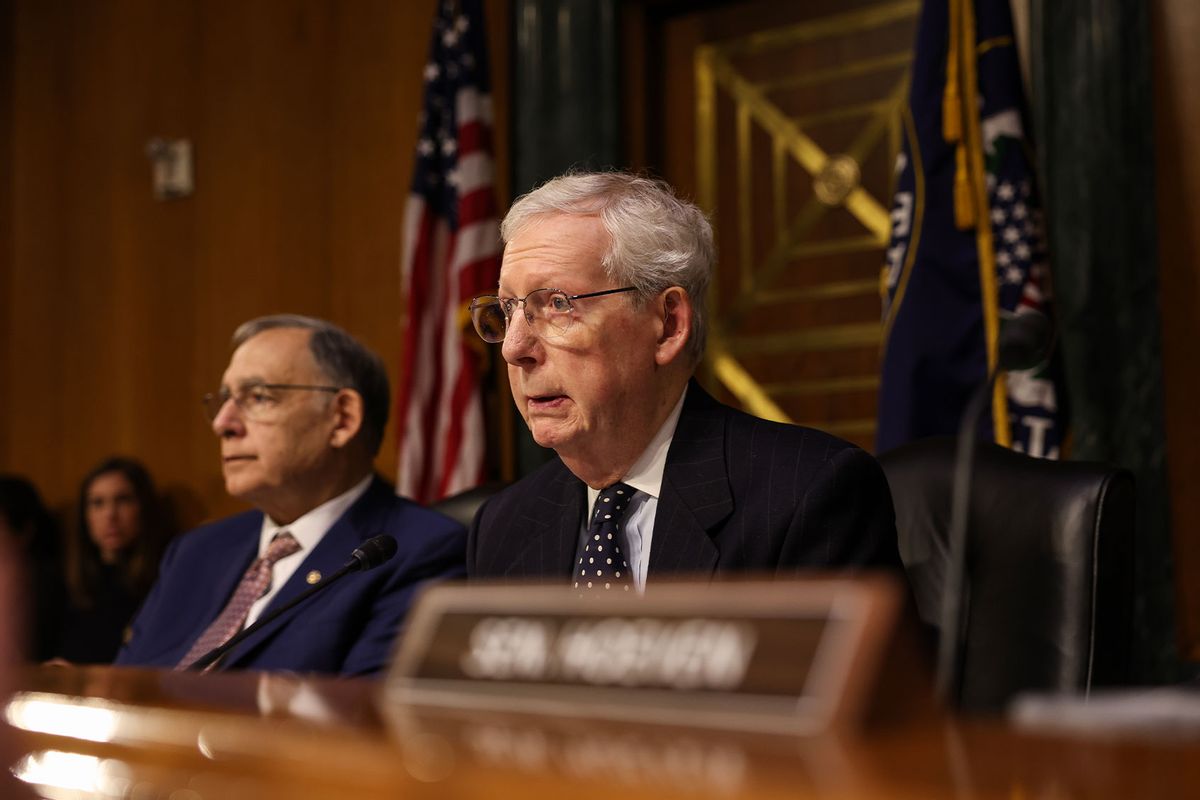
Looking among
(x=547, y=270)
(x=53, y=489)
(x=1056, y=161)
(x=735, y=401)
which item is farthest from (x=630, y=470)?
(x=53, y=489)

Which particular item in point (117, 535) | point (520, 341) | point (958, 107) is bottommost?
point (117, 535)

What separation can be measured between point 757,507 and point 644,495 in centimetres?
24

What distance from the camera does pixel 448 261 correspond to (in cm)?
457

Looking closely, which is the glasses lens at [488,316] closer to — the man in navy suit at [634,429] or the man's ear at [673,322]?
the man in navy suit at [634,429]

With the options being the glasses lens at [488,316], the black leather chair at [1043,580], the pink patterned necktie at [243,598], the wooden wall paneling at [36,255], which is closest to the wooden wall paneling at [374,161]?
the wooden wall paneling at [36,255]

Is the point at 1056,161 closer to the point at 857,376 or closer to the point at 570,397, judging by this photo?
the point at 857,376

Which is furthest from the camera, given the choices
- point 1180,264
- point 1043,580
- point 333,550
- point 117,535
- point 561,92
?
point 117,535

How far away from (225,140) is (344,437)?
3248 mm

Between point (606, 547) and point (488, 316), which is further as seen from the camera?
point (488, 316)

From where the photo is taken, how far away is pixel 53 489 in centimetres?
639

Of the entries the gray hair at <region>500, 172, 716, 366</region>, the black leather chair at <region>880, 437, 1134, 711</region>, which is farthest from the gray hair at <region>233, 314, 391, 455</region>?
the black leather chair at <region>880, 437, 1134, 711</region>

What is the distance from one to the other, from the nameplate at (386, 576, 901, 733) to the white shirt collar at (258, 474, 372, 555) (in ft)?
7.07

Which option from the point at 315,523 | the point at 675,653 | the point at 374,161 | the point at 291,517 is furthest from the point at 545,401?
the point at 374,161

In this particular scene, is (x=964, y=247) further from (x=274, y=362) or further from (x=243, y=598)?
(x=243, y=598)
